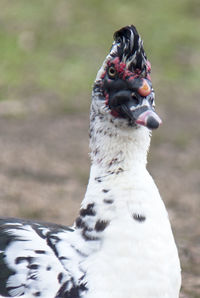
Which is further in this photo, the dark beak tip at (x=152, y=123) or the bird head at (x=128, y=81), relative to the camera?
the bird head at (x=128, y=81)

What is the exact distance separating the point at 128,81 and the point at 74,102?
5240mm

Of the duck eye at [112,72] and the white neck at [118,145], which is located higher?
the duck eye at [112,72]

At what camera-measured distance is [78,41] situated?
33.6ft

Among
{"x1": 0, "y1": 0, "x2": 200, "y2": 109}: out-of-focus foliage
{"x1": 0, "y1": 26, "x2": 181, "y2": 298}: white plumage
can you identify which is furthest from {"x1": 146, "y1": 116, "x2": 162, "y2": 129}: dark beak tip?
{"x1": 0, "y1": 0, "x2": 200, "y2": 109}: out-of-focus foliage

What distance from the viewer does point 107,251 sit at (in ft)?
11.2

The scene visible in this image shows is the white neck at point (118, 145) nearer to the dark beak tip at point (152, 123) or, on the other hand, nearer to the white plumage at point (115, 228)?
the white plumage at point (115, 228)

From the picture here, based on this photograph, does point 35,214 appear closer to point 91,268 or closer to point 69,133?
point 69,133

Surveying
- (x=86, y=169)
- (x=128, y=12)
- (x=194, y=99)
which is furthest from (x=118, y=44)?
(x=128, y=12)

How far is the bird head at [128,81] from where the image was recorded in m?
3.42

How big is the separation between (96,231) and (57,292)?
1.02ft

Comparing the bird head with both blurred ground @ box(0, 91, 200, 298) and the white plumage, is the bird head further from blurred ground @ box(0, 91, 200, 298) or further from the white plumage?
blurred ground @ box(0, 91, 200, 298)

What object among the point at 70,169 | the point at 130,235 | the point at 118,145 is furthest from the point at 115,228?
the point at 70,169

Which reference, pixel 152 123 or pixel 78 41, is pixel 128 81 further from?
pixel 78 41

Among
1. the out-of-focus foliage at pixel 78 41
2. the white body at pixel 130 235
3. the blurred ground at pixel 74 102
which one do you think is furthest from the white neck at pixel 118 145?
the out-of-focus foliage at pixel 78 41
